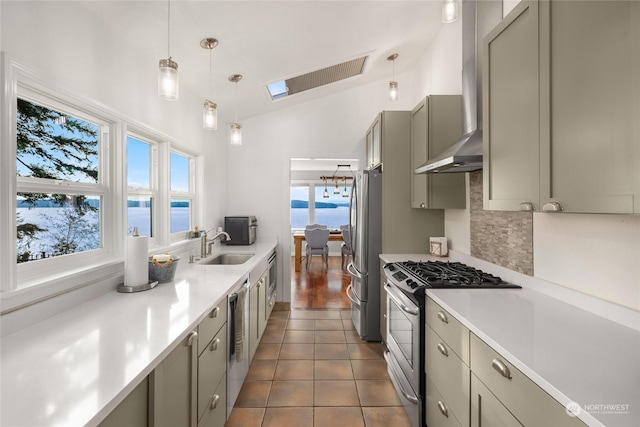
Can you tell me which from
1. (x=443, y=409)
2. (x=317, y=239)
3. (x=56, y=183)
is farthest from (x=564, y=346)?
(x=317, y=239)

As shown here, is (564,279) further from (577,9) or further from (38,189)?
(38,189)

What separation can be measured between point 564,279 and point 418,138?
1.71 m

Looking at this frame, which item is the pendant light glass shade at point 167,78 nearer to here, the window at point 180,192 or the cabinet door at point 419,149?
the window at point 180,192

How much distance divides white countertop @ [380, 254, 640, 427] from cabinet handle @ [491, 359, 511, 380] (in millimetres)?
49

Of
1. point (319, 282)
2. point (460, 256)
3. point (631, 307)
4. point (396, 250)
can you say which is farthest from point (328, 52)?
point (319, 282)

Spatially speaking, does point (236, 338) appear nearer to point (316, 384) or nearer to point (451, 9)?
point (316, 384)

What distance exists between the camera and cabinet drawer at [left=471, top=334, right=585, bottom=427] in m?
0.84

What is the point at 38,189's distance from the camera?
143 centimetres

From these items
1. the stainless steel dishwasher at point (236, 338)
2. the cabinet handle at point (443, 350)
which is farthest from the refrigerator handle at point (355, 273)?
the cabinet handle at point (443, 350)

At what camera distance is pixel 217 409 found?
1742mm

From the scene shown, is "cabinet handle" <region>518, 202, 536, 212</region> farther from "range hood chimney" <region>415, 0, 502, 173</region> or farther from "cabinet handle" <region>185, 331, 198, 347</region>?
"cabinet handle" <region>185, 331, 198, 347</region>

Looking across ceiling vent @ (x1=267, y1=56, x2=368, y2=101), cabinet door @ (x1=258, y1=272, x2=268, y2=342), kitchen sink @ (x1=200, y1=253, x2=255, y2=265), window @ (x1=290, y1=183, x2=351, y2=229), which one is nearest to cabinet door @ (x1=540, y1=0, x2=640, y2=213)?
ceiling vent @ (x1=267, y1=56, x2=368, y2=101)

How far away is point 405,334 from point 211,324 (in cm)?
128

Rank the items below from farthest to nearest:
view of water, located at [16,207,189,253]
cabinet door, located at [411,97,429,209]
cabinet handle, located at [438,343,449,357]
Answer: cabinet door, located at [411,97,429,209]
cabinet handle, located at [438,343,449,357]
view of water, located at [16,207,189,253]
